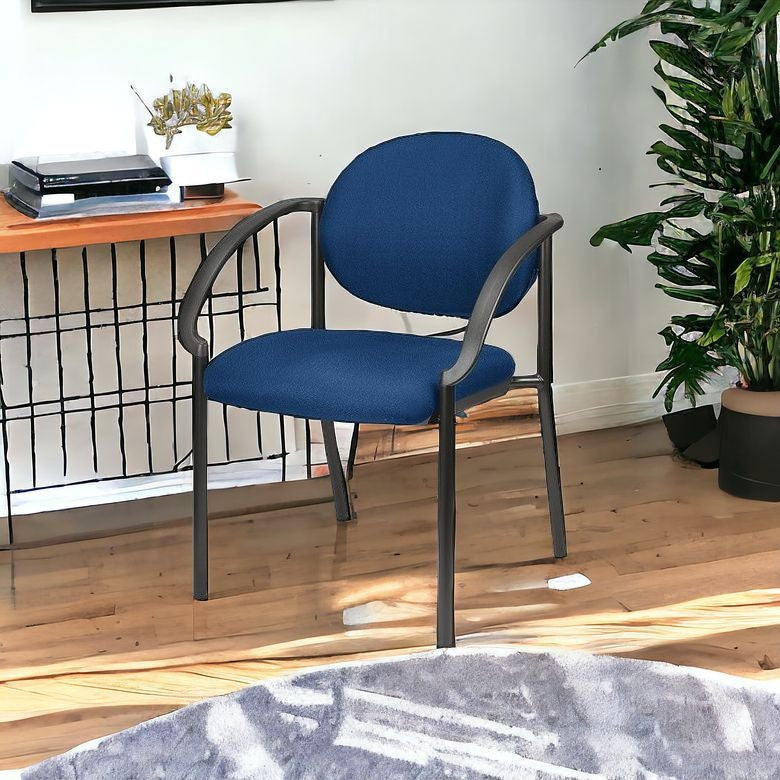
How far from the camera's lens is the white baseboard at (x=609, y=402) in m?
3.28

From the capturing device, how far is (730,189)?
8.87 feet

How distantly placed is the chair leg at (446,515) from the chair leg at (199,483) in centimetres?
48

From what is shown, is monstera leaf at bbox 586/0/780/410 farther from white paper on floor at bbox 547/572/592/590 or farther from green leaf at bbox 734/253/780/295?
white paper on floor at bbox 547/572/592/590

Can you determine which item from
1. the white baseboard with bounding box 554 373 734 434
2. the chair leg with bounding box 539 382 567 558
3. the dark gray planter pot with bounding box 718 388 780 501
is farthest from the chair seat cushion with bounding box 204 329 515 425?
the white baseboard with bounding box 554 373 734 434

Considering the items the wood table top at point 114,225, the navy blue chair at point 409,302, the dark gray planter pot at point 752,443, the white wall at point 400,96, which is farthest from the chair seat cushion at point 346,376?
the dark gray planter pot at point 752,443

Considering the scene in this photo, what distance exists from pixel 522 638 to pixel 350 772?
53 centimetres

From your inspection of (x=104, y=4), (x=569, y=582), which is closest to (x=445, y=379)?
(x=569, y=582)

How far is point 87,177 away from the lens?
2393 mm

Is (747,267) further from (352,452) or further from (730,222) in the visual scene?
(352,452)

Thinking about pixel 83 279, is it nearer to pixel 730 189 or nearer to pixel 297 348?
pixel 297 348

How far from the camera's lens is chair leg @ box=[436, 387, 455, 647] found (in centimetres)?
206

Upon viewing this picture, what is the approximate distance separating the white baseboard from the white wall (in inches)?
1.4

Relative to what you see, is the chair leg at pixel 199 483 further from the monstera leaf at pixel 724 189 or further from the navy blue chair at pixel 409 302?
the monstera leaf at pixel 724 189

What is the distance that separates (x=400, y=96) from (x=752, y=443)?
117 centimetres
